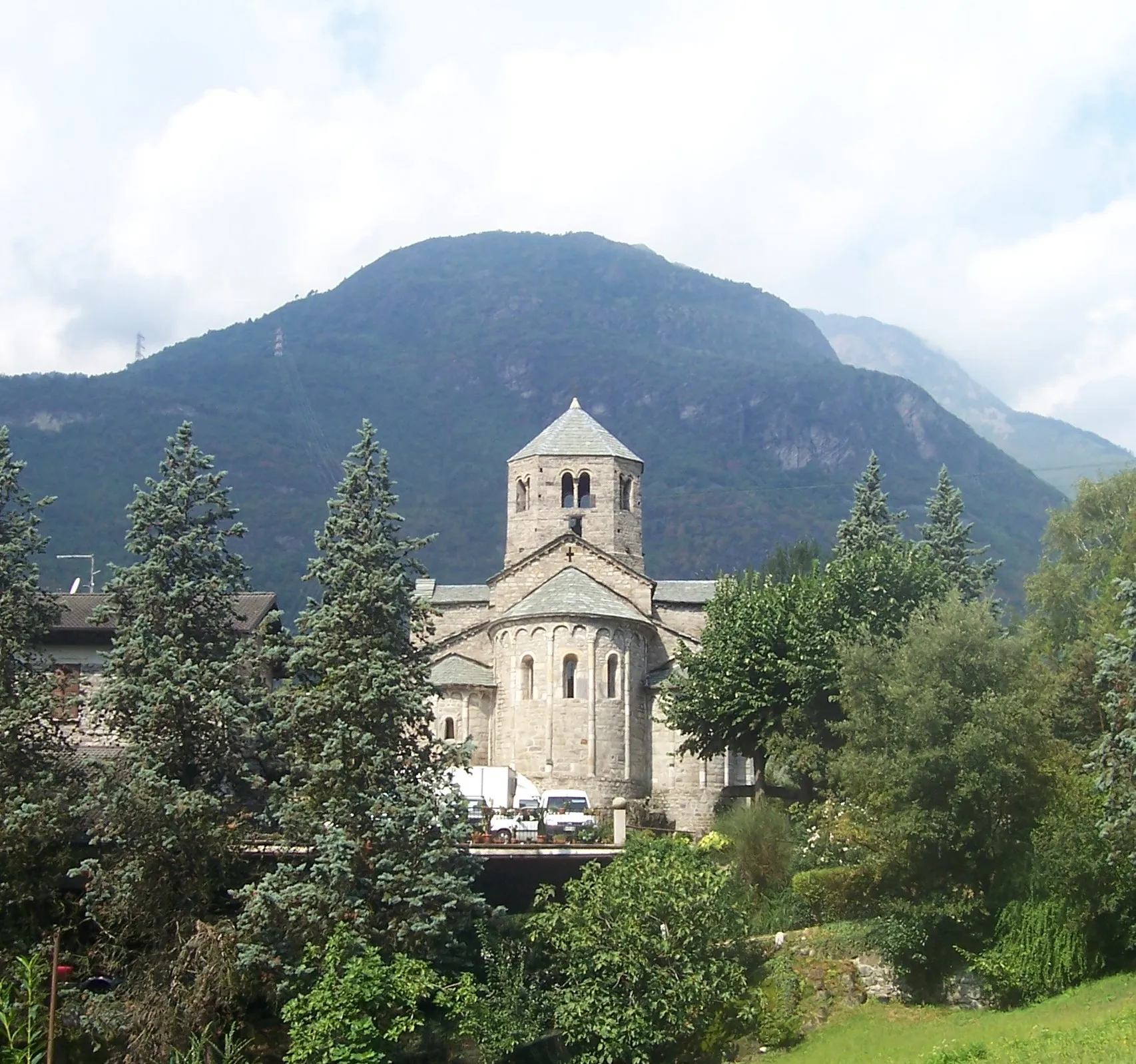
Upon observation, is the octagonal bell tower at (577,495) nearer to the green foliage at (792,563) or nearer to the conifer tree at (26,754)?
the green foliage at (792,563)

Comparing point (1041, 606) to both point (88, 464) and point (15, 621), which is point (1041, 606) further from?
point (88, 464)

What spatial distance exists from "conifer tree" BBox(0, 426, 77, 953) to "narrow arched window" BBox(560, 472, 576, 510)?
30.7 m

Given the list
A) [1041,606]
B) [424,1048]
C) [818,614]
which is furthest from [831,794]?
[1041,606]

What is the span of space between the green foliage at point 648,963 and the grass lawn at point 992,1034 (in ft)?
6.20

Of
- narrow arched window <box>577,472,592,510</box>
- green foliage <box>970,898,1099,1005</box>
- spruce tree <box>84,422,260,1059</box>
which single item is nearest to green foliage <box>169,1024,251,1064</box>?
spruce tree <box>84,422,260,1059</box>

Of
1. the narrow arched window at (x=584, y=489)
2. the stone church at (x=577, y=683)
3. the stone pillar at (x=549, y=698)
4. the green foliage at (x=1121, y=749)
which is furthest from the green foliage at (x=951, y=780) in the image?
the narrow arched window at (x=584, y=489)

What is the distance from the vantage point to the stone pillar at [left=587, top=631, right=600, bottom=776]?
55531mm

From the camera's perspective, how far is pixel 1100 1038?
93.7ft

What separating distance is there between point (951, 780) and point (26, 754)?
75.8ft

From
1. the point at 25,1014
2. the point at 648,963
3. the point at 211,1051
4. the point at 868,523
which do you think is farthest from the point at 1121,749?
the point at 868,523

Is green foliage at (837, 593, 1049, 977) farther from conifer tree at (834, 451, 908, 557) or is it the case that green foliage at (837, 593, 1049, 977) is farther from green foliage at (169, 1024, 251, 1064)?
conifer tree at (834, 451, 908, 557)

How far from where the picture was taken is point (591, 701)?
5628 cm

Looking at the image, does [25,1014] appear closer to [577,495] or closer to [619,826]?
[619,826]

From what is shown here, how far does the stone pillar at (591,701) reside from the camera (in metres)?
55.5
